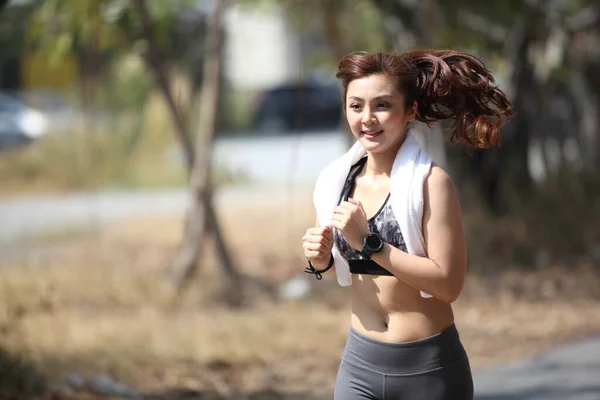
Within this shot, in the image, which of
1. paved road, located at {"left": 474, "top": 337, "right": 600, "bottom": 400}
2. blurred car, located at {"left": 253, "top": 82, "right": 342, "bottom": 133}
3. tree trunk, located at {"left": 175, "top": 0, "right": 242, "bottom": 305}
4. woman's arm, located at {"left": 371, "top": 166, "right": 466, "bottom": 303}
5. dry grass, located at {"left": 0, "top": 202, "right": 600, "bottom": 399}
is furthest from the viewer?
blurred car, located at {"left": 253, "top": 82, "right": 342, "bottom": 133}

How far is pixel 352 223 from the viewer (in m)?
2.74

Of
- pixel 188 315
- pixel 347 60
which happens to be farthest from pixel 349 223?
pixel 188 315

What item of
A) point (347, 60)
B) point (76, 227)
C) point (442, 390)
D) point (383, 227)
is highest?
point (347, 60)

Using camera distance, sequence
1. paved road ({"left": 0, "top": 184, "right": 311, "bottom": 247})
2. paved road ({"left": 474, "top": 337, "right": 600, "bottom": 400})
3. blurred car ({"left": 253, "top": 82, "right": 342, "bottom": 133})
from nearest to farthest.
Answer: paved road ({"left": 474, "top": 337, "right": 600, "bottom": 400})
paved road ({"left": 0, "top": 184, "right": 311, "bottom": 247})
blurred car ({"left": 253, "top": 82, "right": 342, "bottom": 133})

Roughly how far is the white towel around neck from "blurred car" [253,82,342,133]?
655 inches

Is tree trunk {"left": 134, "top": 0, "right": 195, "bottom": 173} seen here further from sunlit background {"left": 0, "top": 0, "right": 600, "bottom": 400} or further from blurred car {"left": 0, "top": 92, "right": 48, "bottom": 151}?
blurred car {"left": 0, "top": 92, "right": 48, "bottom": 151}

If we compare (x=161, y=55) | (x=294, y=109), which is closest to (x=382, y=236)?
(x=161, y=55)

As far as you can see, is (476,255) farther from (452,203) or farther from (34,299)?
(452,203)

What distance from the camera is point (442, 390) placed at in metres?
2.82

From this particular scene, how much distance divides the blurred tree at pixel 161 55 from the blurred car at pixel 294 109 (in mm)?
11392

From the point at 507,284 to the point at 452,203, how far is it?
5891 mm

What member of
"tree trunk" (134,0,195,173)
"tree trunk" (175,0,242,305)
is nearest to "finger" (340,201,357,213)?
"tree trunk" (134,0,195,173)

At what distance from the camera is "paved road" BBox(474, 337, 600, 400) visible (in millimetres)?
5355

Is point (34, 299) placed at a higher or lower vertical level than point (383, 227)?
lower
